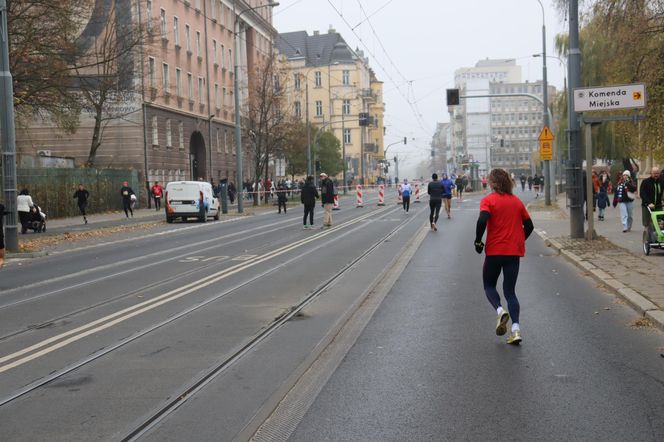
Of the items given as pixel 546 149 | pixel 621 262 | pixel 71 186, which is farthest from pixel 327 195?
pixel 71 186

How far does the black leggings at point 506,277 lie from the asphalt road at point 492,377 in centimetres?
33

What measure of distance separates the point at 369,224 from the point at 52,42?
11.9 meters

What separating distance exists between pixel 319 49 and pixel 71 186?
8966 centimetres

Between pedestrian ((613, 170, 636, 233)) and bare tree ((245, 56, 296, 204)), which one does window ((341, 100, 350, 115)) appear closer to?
bare tree ((245, 56, 296, 204))

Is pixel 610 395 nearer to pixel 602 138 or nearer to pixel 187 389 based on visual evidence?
pixel 187 389

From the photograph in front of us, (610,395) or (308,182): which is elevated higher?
(308,182)

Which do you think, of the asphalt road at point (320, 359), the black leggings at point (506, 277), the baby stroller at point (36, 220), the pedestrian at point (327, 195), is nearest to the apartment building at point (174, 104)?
the baby stroller at point (36, 220)

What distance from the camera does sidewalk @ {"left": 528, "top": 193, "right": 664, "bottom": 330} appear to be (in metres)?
9.48

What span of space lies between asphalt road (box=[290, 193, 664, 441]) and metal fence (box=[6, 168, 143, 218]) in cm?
2880

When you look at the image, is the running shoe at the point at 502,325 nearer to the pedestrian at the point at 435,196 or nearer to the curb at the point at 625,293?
the curb at the point at 625,293

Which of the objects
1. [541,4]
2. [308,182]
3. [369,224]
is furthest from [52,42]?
[541,4]

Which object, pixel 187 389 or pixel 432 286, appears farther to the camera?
pixel 432 286

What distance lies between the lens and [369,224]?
28.2 metres

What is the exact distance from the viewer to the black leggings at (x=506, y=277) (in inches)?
304
